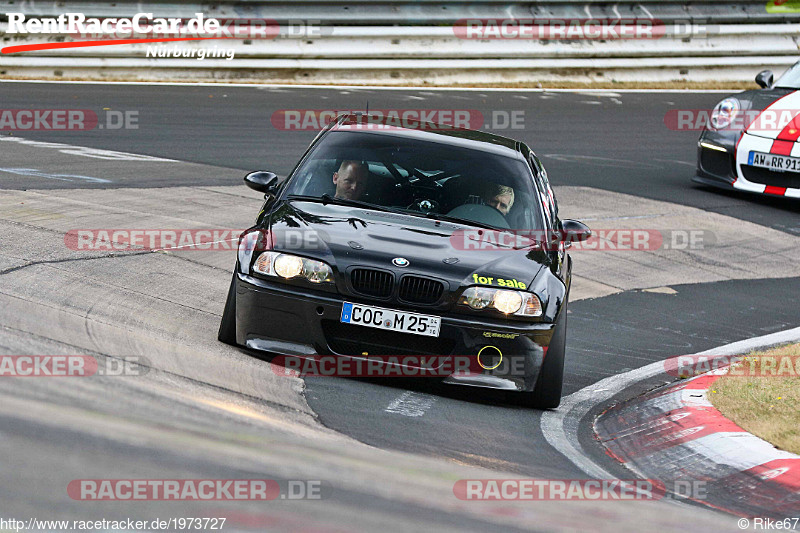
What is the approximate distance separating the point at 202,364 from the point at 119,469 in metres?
2.09

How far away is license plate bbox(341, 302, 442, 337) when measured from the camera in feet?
18.4

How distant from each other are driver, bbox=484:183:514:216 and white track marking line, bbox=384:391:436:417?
1351 mm

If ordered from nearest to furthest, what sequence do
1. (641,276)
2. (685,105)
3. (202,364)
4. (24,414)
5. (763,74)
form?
(24,414) < (202,364) < (641,276) < (763,74) < (685,105)

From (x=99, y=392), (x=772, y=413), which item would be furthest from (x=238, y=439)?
(x=772, y=413)

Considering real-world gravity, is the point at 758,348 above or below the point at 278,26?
below

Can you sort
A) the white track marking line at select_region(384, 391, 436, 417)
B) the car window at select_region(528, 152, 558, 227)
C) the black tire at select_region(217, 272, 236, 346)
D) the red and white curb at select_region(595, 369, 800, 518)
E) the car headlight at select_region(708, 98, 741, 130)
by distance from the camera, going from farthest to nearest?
the car headlight at select_region(708, 98, 741, 130) → the car window at select_region(528, 152, 558, 227) → the black tire at select_region(217, 272, 236, 346) → the white track marking line at select_region(384, 391, 436, 417) → the red and white curb at select_region(595, 369, 800, 518)

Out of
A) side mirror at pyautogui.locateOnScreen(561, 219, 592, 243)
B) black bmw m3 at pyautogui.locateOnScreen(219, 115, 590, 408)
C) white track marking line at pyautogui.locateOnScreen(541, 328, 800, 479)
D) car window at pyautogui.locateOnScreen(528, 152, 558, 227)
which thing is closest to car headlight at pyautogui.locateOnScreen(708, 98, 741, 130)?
white track marking line at pyautogui.locateOnScreen(541, 328, 800, 479)

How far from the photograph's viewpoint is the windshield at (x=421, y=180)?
21.6ft

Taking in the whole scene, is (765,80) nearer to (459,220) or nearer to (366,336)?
(459,220)

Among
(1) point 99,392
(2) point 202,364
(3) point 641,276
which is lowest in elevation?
(3) point 641,276

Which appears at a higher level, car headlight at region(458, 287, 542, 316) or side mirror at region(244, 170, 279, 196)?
side mirror at region(244, 170, 279, 196)

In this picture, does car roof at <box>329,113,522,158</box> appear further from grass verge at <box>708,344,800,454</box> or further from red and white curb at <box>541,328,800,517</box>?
grass verge at <box>708,344,800,454</box>

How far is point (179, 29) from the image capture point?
1794 centimetres

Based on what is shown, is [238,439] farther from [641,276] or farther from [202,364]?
[641,276]
